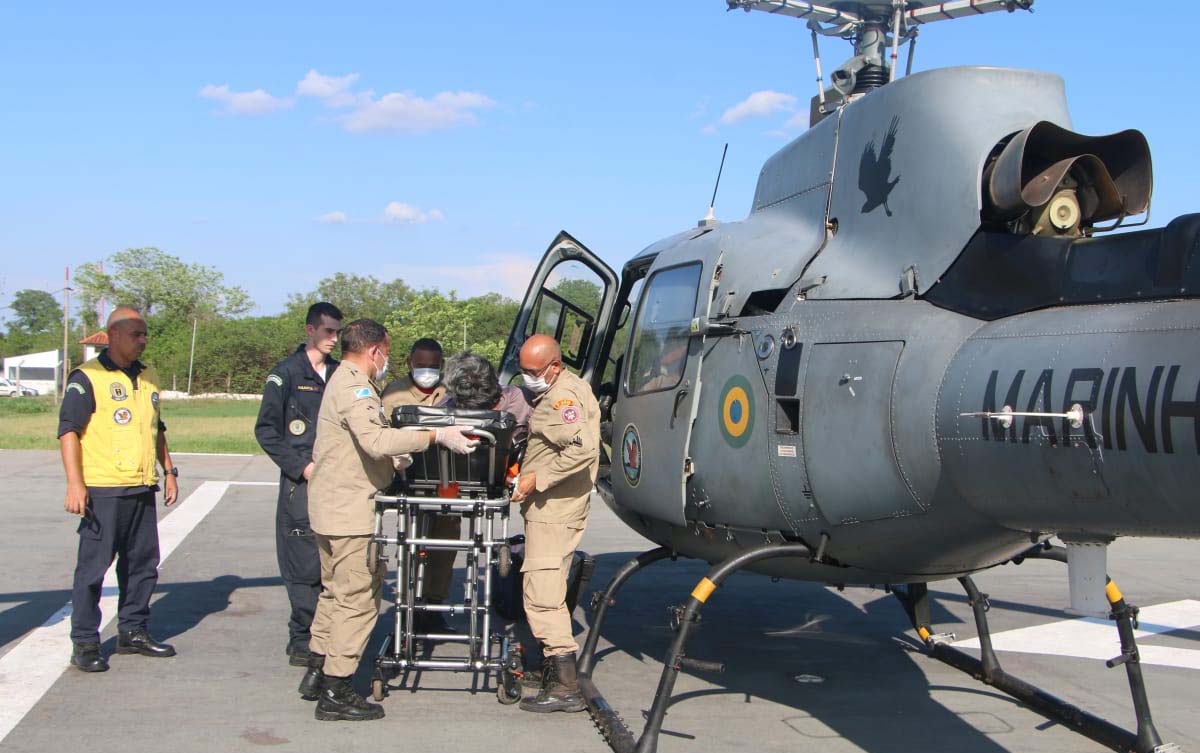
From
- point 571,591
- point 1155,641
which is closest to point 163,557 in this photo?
point 571,591

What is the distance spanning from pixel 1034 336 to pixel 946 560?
4.17 ft

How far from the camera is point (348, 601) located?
5.40 metres

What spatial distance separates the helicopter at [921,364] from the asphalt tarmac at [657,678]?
0.40m

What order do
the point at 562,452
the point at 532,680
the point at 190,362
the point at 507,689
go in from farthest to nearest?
the point at 190,362 < the point at 532,680 < the point at 507,689 < the point at 562,452

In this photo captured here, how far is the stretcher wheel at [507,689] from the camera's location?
5672 millimetres

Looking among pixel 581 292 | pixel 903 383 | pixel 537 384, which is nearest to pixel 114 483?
pixel 537 384

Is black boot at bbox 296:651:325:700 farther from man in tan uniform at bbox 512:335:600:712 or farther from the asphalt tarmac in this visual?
man in tan uniform at bbox 512:335:600:712

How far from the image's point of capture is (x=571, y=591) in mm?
6570

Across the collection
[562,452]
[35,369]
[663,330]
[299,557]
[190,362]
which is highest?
[663,330]

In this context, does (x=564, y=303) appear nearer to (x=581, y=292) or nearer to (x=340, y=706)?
(x=581, y=292)

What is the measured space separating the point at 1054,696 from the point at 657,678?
7.44 ft

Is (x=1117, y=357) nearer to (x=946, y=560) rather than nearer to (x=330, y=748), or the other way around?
(x=946, y=560)

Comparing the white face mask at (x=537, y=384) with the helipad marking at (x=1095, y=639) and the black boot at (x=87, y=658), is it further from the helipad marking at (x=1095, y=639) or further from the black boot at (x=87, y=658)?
the helipad marking at (x=1095, y=639)

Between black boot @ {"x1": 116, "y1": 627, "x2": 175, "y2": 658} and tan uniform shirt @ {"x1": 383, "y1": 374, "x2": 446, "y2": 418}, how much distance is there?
1.95 m
